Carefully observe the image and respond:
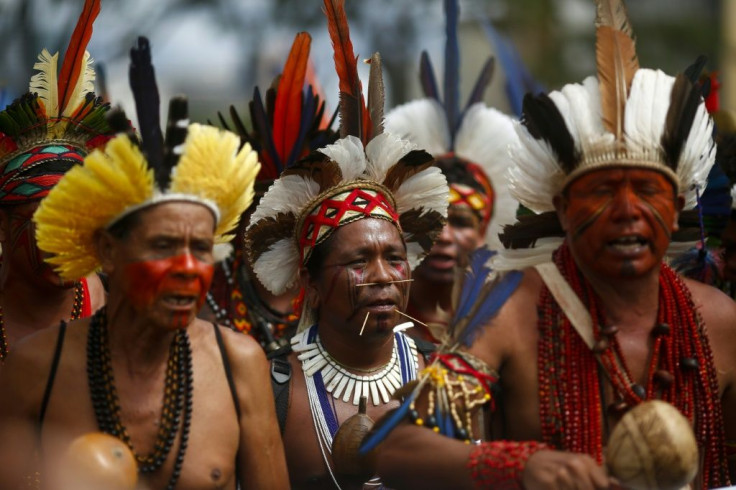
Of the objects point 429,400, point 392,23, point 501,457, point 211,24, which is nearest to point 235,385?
point 429,400

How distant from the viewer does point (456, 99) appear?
7547 mm

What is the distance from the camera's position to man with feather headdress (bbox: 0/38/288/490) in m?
3.75

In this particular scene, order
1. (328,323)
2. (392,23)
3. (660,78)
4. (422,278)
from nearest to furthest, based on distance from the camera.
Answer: (660,78) < (328,323) < (422,278) < (392,23)

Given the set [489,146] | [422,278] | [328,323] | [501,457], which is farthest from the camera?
[489,146]

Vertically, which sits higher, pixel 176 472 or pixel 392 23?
pixel 392 23

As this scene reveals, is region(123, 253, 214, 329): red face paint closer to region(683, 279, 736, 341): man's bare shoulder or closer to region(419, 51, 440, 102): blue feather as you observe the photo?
region(683, 279, 736, 341): man's bare shoulder

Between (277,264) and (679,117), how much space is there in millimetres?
1812

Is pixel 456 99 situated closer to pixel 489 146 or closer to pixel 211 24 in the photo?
pixel 489 146

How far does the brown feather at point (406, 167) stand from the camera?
195 inches

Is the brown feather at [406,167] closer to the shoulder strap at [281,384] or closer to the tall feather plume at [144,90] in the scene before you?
the shoulder strap at [281,384]

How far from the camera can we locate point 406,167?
502cm

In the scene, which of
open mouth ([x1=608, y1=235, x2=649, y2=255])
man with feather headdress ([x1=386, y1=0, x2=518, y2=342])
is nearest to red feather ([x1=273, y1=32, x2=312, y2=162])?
man with feather headdress ([x1=386, y1=0, x2=518, y2=342])

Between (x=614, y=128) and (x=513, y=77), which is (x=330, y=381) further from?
(x=513, y=77)

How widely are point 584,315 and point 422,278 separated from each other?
2589 millimetres
